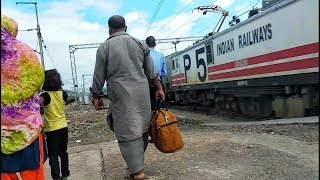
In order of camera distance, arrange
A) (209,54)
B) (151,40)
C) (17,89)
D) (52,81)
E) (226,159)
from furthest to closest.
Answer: (209,54) → (151,40) → (226,159) → (52,81) → (17,89)

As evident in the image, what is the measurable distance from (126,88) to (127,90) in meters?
0.02

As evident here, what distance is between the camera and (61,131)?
469 centimetres

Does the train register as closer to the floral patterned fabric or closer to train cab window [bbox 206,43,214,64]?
train cab window [bbox 206,43,214,64]

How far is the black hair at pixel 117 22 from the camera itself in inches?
184

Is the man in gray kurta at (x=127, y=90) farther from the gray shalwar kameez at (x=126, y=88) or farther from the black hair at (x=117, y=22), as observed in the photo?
the black hair at (x=117, y=22)

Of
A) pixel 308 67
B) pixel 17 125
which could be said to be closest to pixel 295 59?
pixel 308 67

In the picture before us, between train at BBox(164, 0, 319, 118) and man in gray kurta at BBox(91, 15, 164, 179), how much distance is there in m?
2.56

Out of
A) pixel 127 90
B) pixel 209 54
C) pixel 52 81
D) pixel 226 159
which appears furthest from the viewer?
pixel 209 54

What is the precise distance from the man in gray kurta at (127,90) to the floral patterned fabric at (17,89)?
1.34 metres

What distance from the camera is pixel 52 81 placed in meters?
4.59

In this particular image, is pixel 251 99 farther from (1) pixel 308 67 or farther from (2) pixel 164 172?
(2) pixel 164 172

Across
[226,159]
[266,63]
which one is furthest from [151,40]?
[266,63]

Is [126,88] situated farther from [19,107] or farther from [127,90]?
[19,107]

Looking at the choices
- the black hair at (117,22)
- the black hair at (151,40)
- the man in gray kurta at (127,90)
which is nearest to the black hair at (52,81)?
the man in gray kurta at (127,90)
